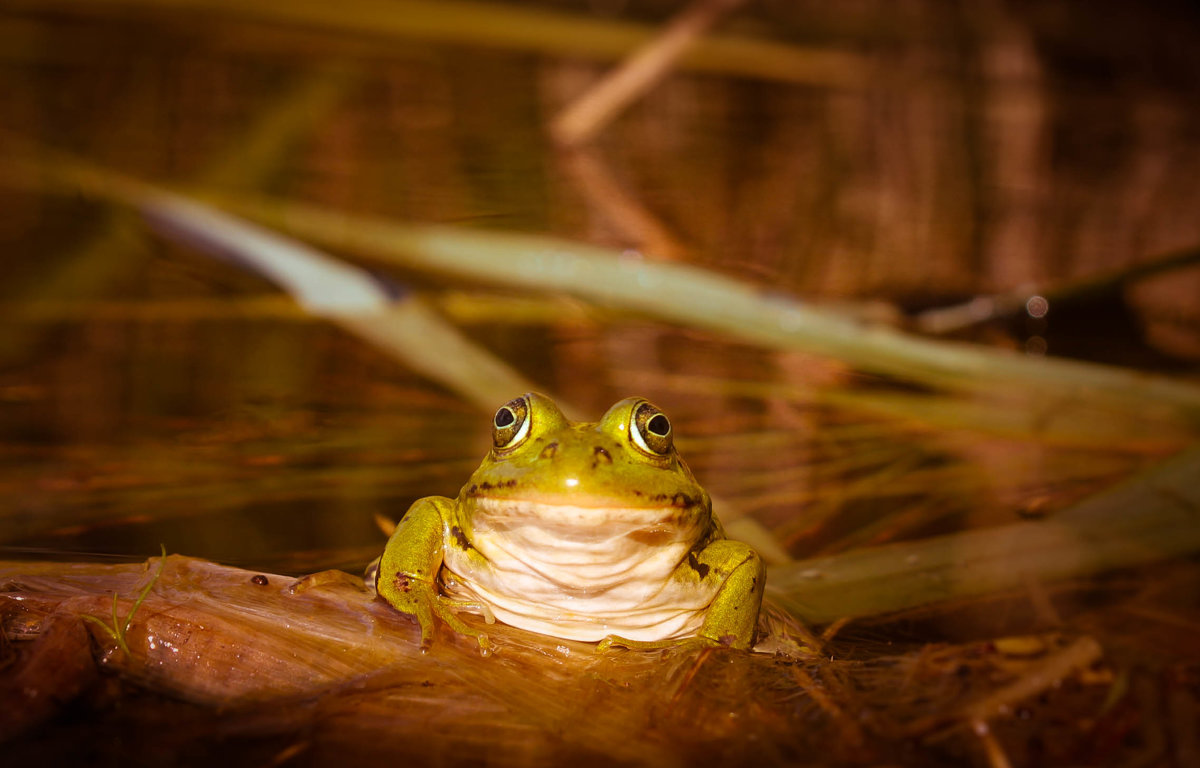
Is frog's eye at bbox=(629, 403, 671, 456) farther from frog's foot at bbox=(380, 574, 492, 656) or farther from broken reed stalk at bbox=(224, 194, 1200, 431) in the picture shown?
broken reed stalk at bbox=(224, 194, 1200, 431)

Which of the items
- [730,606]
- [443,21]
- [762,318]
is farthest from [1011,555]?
[443,21]

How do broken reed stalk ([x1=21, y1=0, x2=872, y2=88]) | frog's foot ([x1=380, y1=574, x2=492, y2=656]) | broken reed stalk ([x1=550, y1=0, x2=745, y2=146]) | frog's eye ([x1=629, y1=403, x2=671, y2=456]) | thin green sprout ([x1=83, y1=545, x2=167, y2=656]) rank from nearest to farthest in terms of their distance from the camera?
thin green sprout ([x1=83, y1=545, x2=167, y2=656]) → frog's foot ([x1=380, y1=574, x2=492, y2=656]) → frog's eye ([x1=629, y1=403, x2=671, y2=456]) → broken reed stalk ([x1=21, y1=0, x2=872, y2=88]) → broken reed stalk ([x1=550, y1=0, x2=745, y2=146])

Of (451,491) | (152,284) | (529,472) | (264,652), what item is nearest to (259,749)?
(264,652)

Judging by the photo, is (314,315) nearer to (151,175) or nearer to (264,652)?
(151,175)

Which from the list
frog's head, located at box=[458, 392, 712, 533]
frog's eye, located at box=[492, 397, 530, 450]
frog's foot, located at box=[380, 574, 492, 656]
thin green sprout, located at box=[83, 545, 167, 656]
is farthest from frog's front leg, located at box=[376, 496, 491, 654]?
thin green sprout, located at box=[83, 545, 167, 656]

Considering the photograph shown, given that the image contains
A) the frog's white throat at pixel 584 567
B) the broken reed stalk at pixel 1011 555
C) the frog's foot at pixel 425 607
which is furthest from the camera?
the broken reed stalk at pixel 1011 555

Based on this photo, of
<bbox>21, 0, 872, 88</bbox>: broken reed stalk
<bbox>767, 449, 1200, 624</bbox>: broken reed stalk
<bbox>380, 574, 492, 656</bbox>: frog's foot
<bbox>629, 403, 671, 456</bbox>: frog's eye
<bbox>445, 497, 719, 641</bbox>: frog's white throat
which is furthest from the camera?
<bbox>21, 0, 872, 88</bbox>: broken reed stalk

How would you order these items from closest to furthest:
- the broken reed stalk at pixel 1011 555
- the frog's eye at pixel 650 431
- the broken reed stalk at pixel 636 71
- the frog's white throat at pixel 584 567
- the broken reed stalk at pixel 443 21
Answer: the frog's white throat at pixel 584 567, the frog's eye at pixel 650 431, the broken reed stalk at pixel 1011 555, the broken reed stalk at pixel 443 21, the broken reed stalk at pixel 636 71

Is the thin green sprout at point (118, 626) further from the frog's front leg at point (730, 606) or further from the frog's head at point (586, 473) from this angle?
the frog's front leg at point (730, 606)

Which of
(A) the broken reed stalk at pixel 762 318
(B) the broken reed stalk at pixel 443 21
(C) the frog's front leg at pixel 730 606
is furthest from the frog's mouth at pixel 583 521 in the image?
(B) the broken reed stalk at pixel 443 21
